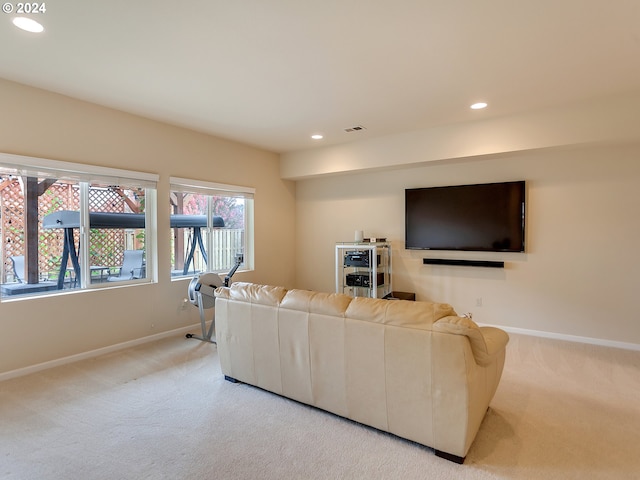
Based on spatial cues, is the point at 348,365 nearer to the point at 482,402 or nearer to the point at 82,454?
the point at 482,402

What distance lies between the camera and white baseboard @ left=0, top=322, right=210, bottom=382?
3.08 metres

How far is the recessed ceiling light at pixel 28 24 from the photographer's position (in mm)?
2162

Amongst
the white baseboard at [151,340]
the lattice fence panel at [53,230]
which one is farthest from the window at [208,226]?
the white baseboard at [151,340]

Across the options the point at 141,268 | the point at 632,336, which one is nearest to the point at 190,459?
the point at 141,268

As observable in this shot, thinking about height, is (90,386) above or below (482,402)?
below

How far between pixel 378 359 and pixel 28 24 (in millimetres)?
3086

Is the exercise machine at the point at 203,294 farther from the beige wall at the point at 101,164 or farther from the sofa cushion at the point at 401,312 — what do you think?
the sofa cushion at the point at 401,312

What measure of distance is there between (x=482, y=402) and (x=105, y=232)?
3934mm

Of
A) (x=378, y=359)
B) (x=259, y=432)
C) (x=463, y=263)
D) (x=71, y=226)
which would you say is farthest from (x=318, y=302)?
(x=463, y=263)

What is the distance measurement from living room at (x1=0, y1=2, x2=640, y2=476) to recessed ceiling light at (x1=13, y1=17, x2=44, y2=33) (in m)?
0.93

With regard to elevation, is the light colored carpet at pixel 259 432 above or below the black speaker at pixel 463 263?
below

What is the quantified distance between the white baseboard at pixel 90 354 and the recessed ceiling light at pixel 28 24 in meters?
2.81

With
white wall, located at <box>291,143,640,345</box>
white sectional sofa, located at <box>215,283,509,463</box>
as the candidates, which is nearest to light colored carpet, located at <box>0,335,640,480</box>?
white sectional sofa, located at <box>215,283,509,463</box>

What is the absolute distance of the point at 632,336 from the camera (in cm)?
380
